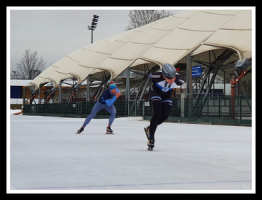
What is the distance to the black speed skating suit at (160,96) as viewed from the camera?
27.7 feet

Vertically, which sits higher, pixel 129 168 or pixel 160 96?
pixel 160 96

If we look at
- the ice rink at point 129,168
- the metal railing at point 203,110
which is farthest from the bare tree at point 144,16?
the ice rink at point 129,168

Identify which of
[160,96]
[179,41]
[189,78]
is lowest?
[160,96]

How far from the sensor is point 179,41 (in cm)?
3045

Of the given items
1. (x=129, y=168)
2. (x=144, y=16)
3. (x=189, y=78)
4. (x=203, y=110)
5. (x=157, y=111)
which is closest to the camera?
(x=129, y=168)

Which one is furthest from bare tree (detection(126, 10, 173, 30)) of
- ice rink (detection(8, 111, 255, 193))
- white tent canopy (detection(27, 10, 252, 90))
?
ice rink (detection(8, 111, 255, 193))

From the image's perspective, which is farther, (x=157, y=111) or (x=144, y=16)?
(x=144, y=16)

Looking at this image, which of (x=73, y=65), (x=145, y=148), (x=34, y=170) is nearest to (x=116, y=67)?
(x=73, y=65)

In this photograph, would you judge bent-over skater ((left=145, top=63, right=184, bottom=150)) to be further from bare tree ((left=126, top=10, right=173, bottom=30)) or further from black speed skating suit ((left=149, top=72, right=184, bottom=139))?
bare tree ((left=126, top=10, right=173, bottom=30))

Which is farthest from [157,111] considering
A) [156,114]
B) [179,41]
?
[179,41]

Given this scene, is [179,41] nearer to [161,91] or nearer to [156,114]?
[161,91]

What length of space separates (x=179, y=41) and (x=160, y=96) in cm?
2235

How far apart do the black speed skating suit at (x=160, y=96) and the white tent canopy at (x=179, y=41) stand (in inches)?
595
